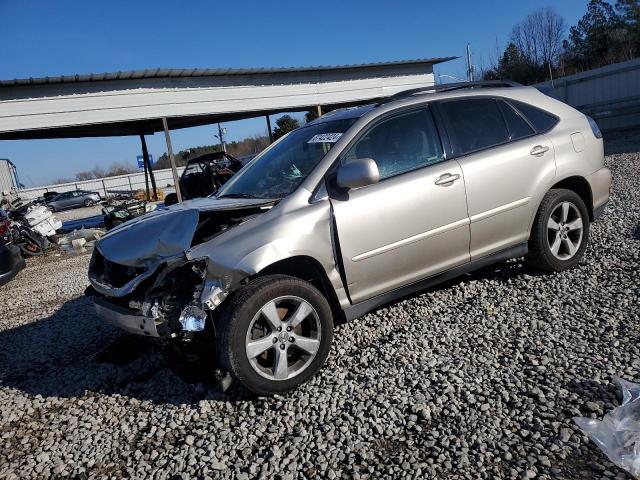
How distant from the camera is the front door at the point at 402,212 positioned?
128 inches

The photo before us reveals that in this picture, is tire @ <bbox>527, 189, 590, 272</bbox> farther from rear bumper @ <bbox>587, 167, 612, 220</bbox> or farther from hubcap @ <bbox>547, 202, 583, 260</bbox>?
rear bumper @ <bbox>587, 167, 612, 220</bbox>

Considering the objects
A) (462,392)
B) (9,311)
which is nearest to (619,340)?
(462,392)

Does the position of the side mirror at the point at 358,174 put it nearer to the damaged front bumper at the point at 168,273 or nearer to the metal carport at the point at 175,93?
the damaged front bumper at the point at 168,273

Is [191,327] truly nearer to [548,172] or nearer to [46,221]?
[548,172]

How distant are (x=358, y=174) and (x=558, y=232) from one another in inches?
90.9

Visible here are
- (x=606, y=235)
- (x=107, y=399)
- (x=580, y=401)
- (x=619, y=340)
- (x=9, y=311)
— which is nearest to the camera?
(x=580, y=401)

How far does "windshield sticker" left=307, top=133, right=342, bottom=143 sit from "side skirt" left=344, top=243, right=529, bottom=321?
1.25 m

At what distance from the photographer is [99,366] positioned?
390 centimetres

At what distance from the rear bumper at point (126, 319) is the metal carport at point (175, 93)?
11214 millimetres

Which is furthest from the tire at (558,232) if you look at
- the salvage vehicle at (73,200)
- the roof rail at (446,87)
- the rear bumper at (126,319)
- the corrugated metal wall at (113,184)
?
the corrugated metal wall at (113,184)

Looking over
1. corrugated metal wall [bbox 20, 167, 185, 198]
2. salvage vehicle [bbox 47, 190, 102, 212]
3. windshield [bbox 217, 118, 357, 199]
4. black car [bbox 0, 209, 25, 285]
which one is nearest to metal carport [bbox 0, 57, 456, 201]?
black car [bbox 0, 209, 25, 285]

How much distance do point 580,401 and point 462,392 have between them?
0.62 meters

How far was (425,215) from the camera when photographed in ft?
11.5

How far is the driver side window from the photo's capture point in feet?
11.5
